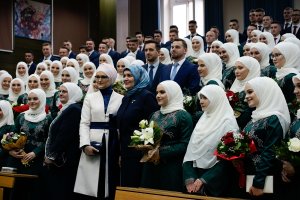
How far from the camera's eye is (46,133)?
572 centimetres

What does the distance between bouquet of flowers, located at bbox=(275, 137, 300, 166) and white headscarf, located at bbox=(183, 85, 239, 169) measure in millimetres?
574

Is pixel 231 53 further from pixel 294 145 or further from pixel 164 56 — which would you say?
pixel 294 145

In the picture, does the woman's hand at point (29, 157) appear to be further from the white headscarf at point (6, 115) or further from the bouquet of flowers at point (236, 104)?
the bouquet of flowers at point (236, 104)

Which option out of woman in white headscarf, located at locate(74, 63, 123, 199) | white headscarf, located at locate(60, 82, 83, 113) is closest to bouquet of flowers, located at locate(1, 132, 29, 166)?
white headscarf, located at locate(60, 82, 83, 113)

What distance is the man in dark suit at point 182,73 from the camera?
607cm

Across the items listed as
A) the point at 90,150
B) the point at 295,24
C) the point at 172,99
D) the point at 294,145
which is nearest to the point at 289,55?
the point at 172,99

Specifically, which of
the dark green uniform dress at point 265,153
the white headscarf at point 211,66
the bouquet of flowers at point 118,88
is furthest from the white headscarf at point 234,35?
the dark green uniform dress at point 265,153

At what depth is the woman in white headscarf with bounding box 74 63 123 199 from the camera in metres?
5.02

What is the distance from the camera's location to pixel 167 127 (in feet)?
14.7

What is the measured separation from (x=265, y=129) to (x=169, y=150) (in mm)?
923

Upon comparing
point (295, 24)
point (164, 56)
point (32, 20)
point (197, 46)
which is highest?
point (32, 20)

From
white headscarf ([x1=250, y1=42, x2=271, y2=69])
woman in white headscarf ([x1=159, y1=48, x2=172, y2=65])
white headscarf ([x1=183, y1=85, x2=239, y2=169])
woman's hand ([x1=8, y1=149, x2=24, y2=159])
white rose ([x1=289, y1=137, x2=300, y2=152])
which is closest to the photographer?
white rose ([x1=289, y1=137, x2=300, y2=152])

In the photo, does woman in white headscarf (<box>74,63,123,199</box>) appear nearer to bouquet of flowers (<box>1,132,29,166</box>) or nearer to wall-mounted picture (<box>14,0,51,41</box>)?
bouquet of flowers (<box>1,132,29,166</box>)

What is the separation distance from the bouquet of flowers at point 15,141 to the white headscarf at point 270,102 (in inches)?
110
